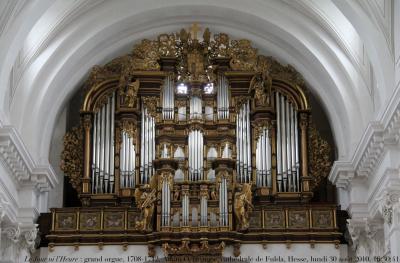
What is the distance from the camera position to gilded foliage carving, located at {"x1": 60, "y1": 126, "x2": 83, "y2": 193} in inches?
874

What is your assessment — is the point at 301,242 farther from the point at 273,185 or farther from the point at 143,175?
the point at 143,175

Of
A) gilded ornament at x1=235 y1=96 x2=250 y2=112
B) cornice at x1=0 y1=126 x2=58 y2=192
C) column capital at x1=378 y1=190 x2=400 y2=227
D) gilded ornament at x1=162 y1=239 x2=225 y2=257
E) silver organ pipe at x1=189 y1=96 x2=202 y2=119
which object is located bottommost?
gilded ornament at x1=162 y1=239 x2=225 y2=257

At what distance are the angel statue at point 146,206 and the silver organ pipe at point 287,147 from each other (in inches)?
115

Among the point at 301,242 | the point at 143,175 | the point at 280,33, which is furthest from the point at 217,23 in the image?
the point at 301,242

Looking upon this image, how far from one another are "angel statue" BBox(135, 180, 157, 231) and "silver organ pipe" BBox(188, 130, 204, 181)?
982 millimetres

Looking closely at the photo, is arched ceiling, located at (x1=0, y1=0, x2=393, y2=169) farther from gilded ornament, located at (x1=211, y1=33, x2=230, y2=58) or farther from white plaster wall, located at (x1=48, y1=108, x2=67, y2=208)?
white plaster wall, located at (x1=48, y1=108, x2=67, y2=208)

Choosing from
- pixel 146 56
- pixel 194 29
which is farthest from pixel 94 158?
pixel 194 29

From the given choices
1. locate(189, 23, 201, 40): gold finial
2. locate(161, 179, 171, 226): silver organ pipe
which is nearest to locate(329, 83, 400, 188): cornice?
locate(161, 179, 171, 226): silver organ pipe

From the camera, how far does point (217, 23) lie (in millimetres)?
22859

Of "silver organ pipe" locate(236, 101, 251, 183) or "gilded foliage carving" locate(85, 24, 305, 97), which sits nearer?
"silver organ pipe" locate(236, 101, 251, 183)

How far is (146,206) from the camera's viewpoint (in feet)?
69.5

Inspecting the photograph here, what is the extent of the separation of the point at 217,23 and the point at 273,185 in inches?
158

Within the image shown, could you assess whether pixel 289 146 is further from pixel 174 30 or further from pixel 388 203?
pixel 388 203

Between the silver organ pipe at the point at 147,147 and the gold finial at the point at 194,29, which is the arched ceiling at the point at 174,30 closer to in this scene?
the gold finial at the point at 194,29
